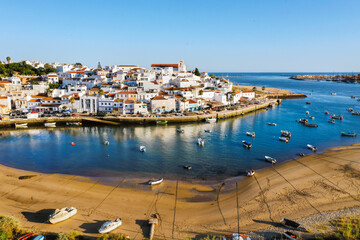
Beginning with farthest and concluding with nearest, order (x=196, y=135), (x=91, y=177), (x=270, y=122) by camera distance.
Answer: (x=270, y=122), (x=196, y=135), (x=91, y=177)

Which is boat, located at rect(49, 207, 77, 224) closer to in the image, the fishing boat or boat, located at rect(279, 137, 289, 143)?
the fishing boat

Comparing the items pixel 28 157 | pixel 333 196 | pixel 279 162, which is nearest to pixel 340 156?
pixel 279 162

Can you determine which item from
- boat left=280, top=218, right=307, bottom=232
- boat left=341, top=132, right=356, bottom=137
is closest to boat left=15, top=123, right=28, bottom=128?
boat left=280, top=218, right=307, bottom=232

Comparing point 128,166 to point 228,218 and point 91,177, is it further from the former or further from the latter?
point 228,218

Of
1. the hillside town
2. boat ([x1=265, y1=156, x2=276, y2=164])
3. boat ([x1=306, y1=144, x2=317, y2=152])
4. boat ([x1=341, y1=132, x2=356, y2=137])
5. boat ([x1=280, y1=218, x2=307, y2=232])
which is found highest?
the hillside town

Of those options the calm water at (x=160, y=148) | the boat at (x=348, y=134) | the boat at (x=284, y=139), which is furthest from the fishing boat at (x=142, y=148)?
the boat at (x=348, y=134)
